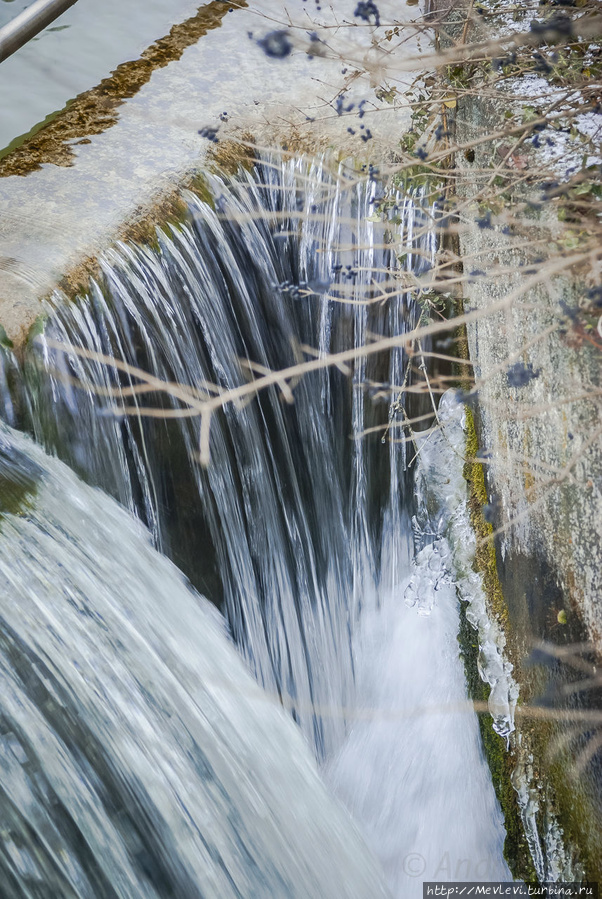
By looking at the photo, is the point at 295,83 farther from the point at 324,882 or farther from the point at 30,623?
the point at 324,882

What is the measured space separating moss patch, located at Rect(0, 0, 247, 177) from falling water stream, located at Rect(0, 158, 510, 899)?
2.71 ft

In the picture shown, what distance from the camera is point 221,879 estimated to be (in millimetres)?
2172

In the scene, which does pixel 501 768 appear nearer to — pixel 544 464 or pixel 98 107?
pixel 544 464

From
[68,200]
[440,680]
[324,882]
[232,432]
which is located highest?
[68,200]

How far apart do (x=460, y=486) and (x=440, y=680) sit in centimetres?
91

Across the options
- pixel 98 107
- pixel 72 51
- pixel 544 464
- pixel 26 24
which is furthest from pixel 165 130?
pixel 544 464

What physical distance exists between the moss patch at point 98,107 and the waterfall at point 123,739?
167cm

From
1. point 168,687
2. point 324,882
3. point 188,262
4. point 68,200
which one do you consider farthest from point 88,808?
point 68,200

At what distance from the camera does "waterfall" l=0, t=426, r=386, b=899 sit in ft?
6.27

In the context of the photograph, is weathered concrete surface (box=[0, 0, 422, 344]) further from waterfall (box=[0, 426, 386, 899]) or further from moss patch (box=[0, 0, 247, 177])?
waterfall (box=[0, 426, 386, 899])

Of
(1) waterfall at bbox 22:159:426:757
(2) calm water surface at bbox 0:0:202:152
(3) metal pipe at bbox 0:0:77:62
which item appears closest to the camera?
(1) waterfall at bbox 22:159:426:757

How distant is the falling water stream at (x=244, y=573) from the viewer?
214 cm

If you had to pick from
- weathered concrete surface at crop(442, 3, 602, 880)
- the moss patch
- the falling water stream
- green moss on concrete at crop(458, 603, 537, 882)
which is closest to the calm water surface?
the moss patch

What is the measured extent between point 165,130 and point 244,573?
2.23m
